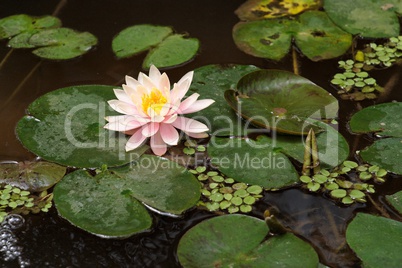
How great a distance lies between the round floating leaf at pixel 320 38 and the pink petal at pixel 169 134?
34.4 inches

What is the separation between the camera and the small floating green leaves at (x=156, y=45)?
264 centimetres

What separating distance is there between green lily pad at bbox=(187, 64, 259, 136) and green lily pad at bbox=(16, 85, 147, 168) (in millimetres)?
309

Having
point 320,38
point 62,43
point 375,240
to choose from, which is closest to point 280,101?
point 320,38

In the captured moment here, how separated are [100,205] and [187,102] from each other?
1.83 ft

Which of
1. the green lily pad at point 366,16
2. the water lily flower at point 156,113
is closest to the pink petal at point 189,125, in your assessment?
the water lily flower at point 156,113

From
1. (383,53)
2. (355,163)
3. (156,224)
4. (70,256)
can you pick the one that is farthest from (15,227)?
(383,53)

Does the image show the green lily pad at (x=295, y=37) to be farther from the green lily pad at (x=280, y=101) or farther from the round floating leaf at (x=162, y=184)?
the round floating leaf at (x=162, y=184)

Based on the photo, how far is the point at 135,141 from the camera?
7.05ft

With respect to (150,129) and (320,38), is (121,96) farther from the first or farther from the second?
(320,38)

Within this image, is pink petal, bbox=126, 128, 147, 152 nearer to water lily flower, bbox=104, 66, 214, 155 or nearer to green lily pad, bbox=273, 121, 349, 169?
water lily flower, bbox=104, 66, 214, 155

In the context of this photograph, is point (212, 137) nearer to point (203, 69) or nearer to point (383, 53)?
point (203, 69)

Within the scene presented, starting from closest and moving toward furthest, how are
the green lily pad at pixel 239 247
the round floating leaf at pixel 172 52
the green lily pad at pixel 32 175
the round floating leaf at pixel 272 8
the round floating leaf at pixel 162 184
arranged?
the green lily pad at pixel 239 247 → the round floating leaf at pixel 162 184 → the green lily pad at pixel 32 175 → the round floating leaf at pixel 172 52 → the round floating leaf at pixel 272 8

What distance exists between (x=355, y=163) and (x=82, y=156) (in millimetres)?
1064

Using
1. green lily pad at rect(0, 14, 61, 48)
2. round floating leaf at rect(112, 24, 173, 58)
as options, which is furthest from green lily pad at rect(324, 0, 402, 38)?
green lily pad at rect(0, 14, 61, 48)
